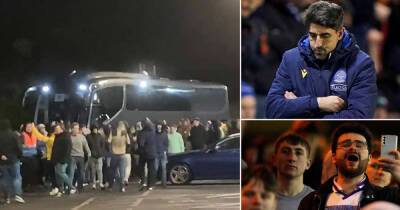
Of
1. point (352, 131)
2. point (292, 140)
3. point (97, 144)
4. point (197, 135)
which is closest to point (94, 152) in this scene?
point (97, 144)

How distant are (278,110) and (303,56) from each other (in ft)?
1.07

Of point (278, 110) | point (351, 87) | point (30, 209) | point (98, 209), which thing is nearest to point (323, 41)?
point (351, 87)

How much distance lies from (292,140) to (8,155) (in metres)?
1.63

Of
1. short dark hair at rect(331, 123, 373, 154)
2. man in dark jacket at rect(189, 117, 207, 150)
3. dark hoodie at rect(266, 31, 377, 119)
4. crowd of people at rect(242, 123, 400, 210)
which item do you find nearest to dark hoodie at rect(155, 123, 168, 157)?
man in dark jacket at rect(189, 117, 207, 150)

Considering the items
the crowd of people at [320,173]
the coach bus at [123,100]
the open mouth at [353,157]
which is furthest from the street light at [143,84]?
the open mouth at [353,157]

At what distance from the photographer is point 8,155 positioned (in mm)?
2607

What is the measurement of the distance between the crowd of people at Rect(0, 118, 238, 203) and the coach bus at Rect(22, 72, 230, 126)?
5cm

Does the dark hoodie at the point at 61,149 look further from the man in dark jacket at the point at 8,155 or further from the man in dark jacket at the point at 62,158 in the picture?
the man in dark jacket at the point at 8,155

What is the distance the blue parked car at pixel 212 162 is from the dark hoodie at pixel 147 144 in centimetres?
11

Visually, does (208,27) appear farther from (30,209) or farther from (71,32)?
(30,209)

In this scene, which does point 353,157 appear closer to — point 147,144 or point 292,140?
point 292,140

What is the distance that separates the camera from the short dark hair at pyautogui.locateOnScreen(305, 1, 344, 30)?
2.46 meters

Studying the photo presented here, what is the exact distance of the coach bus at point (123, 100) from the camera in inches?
101

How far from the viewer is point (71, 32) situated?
2621 mm
